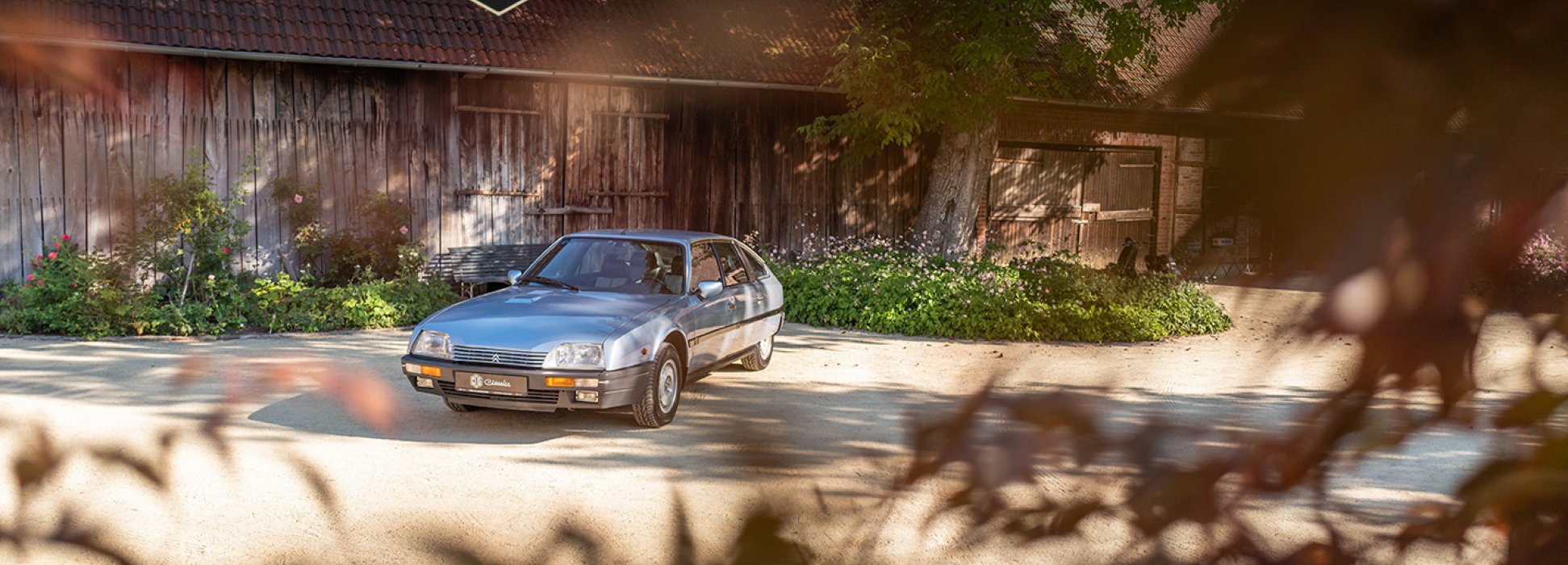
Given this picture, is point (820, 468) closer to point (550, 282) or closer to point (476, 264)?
point (550, 282)

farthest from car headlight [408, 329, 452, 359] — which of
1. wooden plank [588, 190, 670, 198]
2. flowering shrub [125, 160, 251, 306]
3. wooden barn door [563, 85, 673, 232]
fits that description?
wooden plank [588, 190, 670, 198]

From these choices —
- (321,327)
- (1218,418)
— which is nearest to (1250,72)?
(1218,418)

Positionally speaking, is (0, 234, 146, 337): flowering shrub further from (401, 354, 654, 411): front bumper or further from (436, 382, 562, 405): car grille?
(436, 382, 562, 405): car grille

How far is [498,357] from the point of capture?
7.10m

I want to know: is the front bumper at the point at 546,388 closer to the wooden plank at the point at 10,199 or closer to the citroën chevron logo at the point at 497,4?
the citroën chevron logo at the point at 497,4

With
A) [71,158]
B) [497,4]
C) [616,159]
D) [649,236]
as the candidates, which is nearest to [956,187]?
[616,159]

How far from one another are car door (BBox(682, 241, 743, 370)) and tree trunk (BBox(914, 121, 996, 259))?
765 centimetres

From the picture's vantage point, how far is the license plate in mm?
7023

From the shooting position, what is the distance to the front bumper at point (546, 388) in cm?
699

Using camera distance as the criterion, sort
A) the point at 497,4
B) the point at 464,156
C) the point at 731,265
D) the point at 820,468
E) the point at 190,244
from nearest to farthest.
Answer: the point at 820,468
the point at 497,4
the point at 731,265
the point at 190,244
the point at 464,156

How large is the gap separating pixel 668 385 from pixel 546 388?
1011 mm

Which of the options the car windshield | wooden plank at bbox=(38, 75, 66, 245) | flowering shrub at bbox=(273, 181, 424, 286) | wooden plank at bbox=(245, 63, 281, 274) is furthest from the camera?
flowering shrub at bbox=(273, 181, 424, 286)

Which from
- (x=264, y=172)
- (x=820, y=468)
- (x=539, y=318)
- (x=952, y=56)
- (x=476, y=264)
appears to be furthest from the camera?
(x=476, y=264)

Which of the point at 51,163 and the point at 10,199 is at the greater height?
the point at 51,163
